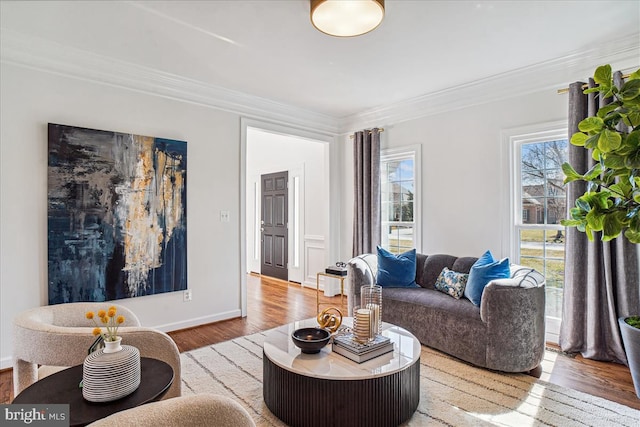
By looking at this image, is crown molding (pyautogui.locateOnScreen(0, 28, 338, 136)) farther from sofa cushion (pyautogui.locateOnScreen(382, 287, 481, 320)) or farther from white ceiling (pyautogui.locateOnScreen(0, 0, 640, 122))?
sofa cushion (pyautogui.locateOnScreen(382, 287, 481, 320))

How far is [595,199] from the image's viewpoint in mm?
2311

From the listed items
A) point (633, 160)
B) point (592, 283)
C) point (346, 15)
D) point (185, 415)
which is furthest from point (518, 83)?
point (185, 415)

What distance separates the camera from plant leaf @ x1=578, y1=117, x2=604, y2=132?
84.8 inches

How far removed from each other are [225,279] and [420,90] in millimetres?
3229

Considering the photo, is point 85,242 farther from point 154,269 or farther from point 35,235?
point 154,269

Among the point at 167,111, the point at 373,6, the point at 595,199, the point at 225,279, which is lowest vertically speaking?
the point at 225,279

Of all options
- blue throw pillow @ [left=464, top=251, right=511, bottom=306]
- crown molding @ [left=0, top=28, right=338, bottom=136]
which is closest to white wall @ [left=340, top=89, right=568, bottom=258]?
blue throw pillow @ [left=464, top=251, right=511, bottom=306]

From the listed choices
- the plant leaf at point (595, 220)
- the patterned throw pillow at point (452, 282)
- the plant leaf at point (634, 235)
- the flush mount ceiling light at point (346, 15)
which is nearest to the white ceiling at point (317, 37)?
the flush mount ceiling light at point (346, 15)

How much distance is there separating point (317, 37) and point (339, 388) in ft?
8.50

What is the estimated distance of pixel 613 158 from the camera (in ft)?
7.07

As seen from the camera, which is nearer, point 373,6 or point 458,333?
point 373,6

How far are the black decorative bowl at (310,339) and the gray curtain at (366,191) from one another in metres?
2.63

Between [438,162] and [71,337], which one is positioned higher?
[438,162]

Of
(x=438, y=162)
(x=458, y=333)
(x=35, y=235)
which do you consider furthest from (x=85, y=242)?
(x=438, y=162)
